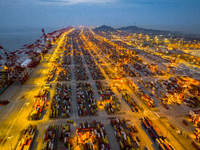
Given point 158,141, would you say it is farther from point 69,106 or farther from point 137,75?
point 137,75

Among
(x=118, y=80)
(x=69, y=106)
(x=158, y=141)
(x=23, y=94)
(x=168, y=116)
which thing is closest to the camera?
(x=158, y=141)

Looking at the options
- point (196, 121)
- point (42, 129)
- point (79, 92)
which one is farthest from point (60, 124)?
point (196, 121)

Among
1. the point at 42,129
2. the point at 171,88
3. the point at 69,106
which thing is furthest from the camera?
the point at 171,88

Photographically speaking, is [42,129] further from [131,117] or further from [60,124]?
[131,117]

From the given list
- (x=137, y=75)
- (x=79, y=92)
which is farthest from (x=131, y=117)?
(x=137, y=75)

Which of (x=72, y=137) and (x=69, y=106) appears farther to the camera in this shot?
(x=69, y=106)

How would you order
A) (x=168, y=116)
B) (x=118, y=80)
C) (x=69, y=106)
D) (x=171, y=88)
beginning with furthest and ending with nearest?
(x=118, y=80)
(x=171, y=88)
(x=69, y=106)
(x=168, y=116)

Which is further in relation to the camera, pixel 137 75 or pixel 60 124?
pixel 137 75

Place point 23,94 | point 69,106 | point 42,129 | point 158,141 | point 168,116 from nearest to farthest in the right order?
point 158,141 < point 42,129 < point 168,116 < point 69,106 < point 23,94
